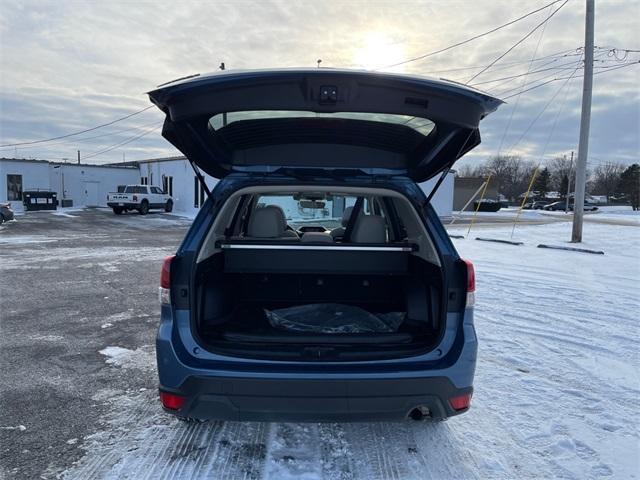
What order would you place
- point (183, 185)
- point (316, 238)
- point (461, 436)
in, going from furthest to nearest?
point (183, 185), point (316, 238), point (461, 436)

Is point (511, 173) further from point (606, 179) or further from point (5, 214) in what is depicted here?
point (5, 214)

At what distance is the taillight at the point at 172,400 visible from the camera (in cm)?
225

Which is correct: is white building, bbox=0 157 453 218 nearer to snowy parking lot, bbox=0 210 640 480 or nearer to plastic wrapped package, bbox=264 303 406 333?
snowy parking lot, bbox=0 210 640 480

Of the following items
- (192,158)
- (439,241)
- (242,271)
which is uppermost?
(192,158)

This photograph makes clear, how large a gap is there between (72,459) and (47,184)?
3583 centimetres

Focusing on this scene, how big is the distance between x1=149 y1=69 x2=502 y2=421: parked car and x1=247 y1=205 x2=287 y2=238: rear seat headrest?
0.20 metres

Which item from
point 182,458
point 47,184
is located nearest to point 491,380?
point 182,458

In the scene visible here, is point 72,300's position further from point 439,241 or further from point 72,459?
point 439,241

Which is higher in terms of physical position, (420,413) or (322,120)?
(322,120)

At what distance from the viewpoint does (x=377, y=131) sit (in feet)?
8.42

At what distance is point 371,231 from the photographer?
11.2 ft

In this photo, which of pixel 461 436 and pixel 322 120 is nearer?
pixel 322 120

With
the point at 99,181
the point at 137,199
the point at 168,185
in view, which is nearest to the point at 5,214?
the point at 137,199

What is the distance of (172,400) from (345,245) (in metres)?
1.64
